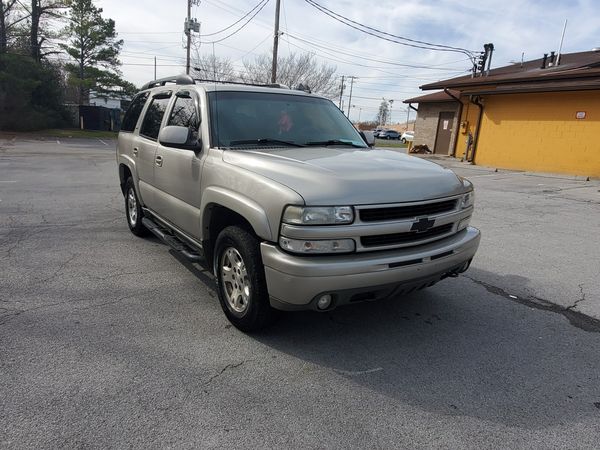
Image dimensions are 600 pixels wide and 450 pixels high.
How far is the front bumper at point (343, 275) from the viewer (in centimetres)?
280

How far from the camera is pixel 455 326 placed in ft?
12.3

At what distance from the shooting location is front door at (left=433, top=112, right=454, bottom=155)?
24.7m

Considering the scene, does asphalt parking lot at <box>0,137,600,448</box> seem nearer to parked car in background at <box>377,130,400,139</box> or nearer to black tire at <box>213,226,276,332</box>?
black tire at <box>213,226,276,332</box>

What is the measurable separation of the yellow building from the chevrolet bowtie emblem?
15464 millimetres

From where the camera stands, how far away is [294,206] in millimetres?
2805

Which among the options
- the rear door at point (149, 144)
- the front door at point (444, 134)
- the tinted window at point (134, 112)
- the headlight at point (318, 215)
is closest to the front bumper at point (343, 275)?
the headlight at point (318, 215)

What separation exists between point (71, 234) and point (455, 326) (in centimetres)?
521

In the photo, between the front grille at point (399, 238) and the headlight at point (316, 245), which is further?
the front grille at point (399, 238)

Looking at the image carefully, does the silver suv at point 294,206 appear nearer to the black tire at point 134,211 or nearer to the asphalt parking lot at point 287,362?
the asphalt parking lot at point 287,362

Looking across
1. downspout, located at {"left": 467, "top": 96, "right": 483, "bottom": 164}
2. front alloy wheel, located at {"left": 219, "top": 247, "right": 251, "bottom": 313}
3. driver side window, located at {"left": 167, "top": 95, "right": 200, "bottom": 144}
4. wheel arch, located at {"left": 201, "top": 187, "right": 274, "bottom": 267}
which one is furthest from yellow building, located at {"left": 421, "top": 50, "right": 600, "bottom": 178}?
front alloy wheel, located at {"left": 219, "top": 247, "right": 251, "bottom": 313}

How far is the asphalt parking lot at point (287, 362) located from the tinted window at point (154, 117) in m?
1.48

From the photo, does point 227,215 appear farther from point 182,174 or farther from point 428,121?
point 428,121

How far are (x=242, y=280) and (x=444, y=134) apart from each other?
24.0 meters

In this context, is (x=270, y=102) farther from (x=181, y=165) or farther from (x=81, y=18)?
(x=81, y=18)
